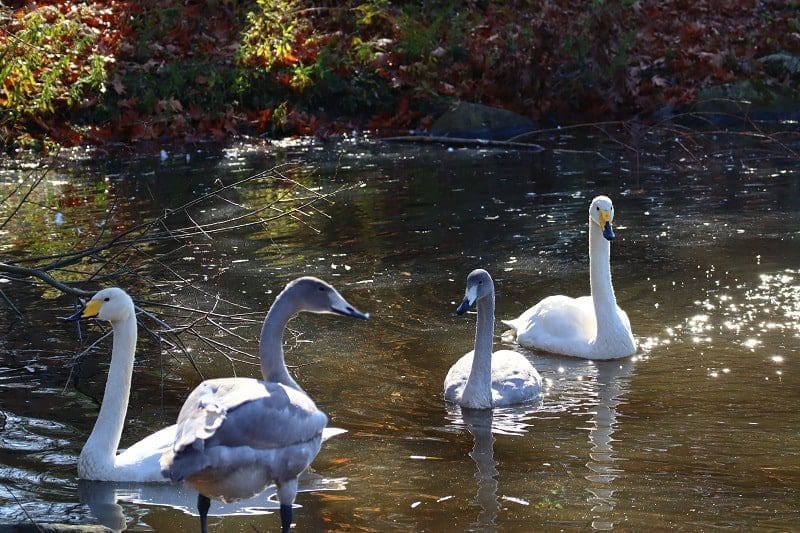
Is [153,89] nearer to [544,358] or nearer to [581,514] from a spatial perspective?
[544,358]

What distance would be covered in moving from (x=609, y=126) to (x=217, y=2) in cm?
790

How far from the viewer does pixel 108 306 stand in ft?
22.8

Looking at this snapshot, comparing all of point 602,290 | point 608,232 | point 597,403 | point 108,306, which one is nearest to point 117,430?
point 108,306

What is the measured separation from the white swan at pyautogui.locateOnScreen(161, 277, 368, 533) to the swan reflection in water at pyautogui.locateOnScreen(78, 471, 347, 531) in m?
0.78

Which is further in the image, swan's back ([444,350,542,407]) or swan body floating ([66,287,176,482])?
swan's back ([444,350,542,407])

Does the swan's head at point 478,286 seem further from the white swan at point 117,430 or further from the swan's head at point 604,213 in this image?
the white swan at point 117,430

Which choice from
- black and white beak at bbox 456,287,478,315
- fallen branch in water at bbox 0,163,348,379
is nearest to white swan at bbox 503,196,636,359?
black and white beak at bbox 456,287,478,315

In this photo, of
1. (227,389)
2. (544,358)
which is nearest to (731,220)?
(544,358)

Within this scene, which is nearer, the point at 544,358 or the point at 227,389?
the point at 227,389

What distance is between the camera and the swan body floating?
684 cm

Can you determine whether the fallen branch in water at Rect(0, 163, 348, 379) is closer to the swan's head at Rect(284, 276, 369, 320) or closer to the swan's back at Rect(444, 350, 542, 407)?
the swan's head at Rect(284, 276, 369, 320)

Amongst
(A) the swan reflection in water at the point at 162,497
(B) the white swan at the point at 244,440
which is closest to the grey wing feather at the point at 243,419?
(B) the white swan at the point at 244,440

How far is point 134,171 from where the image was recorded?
1723 cm

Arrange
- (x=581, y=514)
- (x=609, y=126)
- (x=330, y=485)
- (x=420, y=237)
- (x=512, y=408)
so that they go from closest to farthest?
(x=581, y=514), (x=330, y=485), (x=512, y=408), (x=420, y=237), (x=609, y=126)
